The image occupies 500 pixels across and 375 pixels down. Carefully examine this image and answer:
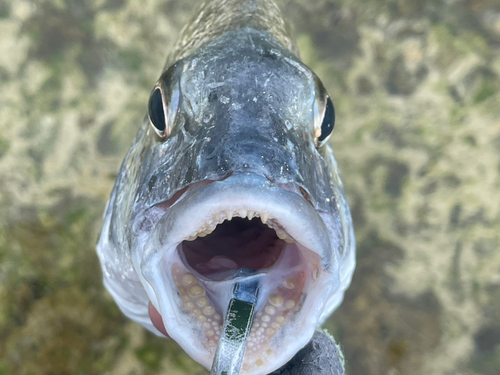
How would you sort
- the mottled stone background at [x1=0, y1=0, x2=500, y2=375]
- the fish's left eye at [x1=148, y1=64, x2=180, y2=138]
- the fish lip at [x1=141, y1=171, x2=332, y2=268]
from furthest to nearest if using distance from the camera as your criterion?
the mottled stone background at [x1=0, y1=0, x2=500, y2=375] < the fish's left eye at [x1=148, y1=64, x2=180, y2=138] < the fish lip at [x1=141, y1=171, x2=332, y2=268]

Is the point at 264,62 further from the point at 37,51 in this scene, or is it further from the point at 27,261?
the point at 37,51

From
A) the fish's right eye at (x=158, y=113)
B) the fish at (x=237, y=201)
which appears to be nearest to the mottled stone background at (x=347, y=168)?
the fish at (x=237, y=201)

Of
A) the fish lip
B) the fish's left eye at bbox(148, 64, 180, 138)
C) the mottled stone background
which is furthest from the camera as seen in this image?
the mottled stone background

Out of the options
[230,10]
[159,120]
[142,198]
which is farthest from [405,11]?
[142,198]

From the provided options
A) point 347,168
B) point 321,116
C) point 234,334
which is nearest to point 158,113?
point 321,116

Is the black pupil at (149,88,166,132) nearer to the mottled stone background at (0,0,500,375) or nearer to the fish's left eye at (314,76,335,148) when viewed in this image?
the fish's left eye at (314,76,335,148)

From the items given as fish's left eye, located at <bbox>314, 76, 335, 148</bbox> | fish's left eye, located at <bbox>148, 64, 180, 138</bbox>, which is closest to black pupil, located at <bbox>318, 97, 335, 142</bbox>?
fish's left eye, located at <bbox>314, 76, 335, 148</bbox>
